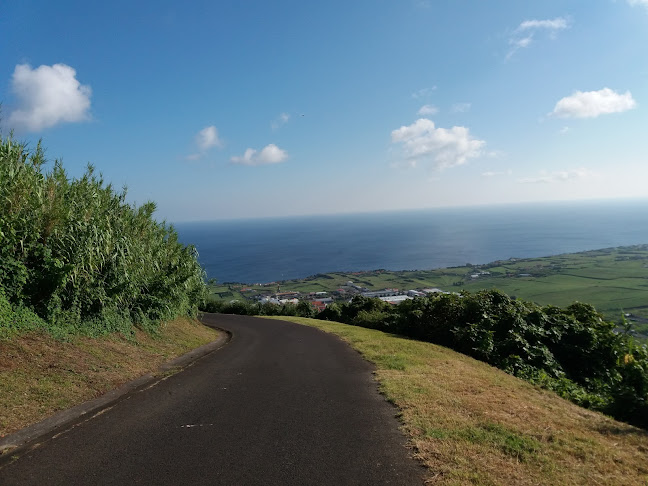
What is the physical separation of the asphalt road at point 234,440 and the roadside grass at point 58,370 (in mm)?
738

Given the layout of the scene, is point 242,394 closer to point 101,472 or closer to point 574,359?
point 101,472

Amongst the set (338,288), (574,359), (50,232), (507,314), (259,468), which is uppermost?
(50,232)

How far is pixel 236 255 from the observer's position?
136125mm

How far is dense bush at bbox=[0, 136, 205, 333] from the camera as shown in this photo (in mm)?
8328

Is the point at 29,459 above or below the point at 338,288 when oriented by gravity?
above

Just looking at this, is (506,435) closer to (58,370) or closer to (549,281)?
(58,370)

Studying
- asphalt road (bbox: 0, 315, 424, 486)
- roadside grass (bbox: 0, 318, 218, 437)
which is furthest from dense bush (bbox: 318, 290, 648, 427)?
roadside grass (bbox: 0, 318, 218, 437)

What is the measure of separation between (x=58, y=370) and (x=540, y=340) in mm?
13847

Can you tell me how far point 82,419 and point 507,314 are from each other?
519 inches

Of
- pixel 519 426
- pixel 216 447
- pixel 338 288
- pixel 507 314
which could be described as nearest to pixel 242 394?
pixel 216 447

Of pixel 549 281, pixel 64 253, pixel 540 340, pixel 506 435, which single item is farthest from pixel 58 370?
pixel 549 281

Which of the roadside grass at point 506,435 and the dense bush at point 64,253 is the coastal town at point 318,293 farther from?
the roadside grass at point 506,435

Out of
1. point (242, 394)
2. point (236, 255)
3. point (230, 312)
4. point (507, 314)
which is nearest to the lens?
point (242, 394)

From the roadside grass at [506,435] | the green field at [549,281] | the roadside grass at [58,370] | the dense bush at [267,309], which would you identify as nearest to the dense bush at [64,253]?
the roadside grass at [58,370]
